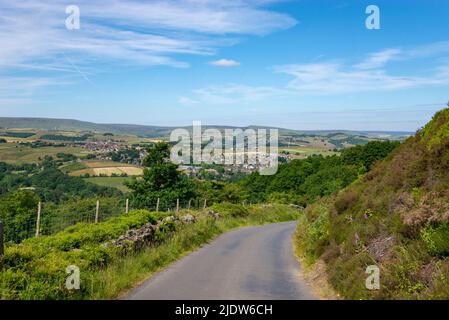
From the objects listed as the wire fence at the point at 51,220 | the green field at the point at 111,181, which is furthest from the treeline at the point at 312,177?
the wire fence at the point at 51,220

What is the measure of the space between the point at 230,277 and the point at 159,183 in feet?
112

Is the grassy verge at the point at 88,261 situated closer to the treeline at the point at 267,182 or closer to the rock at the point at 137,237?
the rock at the point at 137,237

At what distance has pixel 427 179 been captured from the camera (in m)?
12.5

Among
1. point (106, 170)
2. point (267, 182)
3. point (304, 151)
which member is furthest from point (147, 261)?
point (304, 151)

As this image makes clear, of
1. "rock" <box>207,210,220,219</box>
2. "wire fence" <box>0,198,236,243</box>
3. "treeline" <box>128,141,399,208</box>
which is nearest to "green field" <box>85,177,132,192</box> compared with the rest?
"treeline" <box>128,141,399,208</box>

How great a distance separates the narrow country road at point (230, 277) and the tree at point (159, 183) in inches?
971

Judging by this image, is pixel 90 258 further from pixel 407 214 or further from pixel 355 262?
pixel 407 214

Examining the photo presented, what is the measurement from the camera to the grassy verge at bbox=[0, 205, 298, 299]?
372 inches

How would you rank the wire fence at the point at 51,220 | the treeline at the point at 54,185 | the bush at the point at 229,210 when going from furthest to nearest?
the treeline at the point at 54,185, the bush at the point at 229,210, the wire fence at the point at 51,220

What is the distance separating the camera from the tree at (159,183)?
1781 inches

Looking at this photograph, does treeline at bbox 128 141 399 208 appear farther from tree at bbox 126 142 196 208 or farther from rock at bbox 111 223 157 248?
rock at bbox 111 223 157 248
